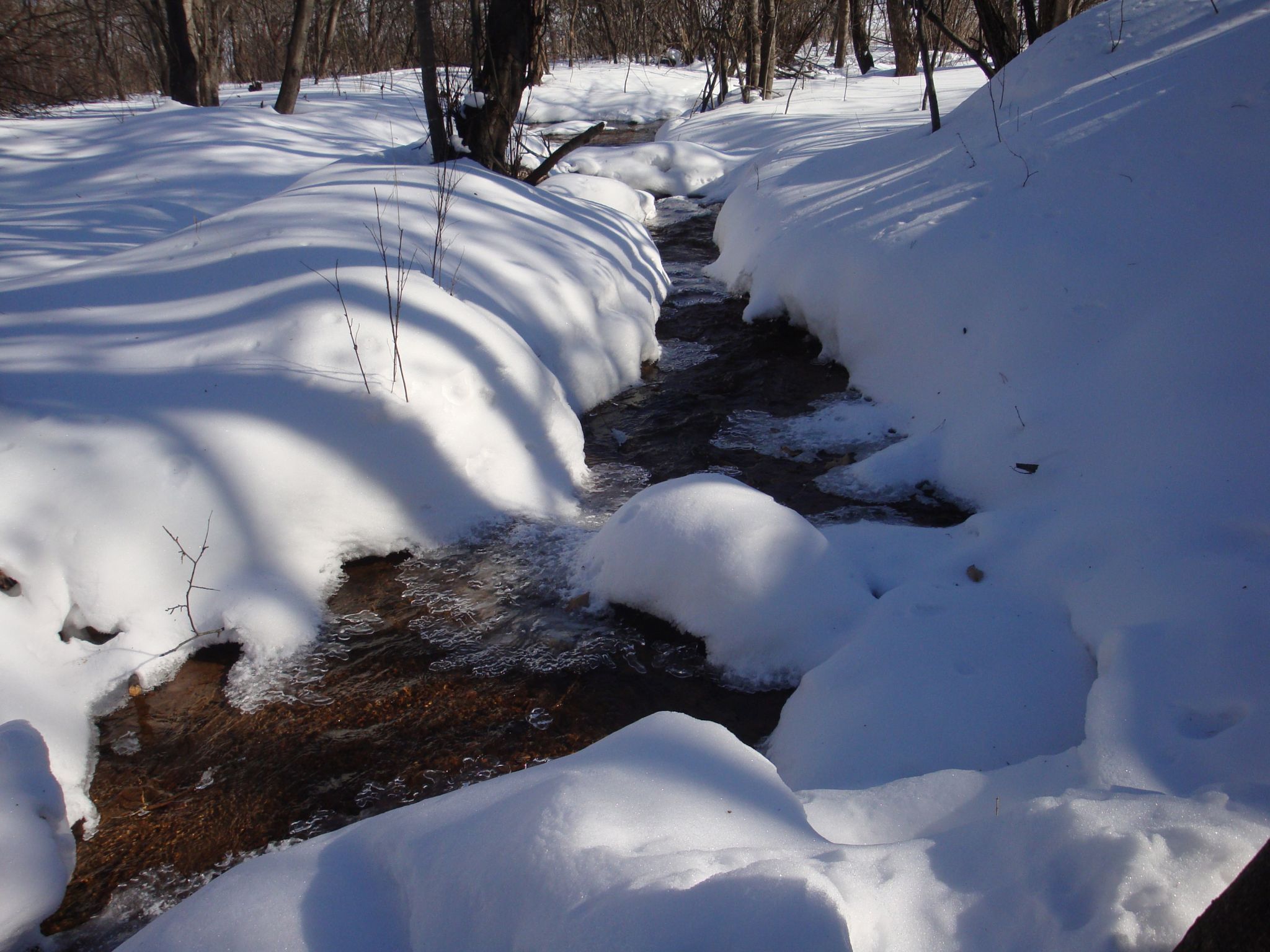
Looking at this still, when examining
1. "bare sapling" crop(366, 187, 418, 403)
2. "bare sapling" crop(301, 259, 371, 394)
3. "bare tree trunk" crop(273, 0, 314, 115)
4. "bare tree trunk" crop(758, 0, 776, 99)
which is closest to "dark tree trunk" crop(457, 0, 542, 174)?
"bare sapling" crop(366, 187, 418, 403)

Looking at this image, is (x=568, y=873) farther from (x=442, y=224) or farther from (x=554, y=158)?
(x=554, y=158)

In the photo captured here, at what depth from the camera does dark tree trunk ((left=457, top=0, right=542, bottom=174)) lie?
6594 mm

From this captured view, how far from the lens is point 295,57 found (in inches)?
473

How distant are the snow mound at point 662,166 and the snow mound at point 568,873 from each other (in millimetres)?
10031

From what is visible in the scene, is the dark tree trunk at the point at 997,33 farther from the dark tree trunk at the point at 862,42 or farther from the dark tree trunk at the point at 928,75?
the dark tree trunk at the point at 862,42

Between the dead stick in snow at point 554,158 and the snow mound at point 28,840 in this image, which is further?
the dead stick in snow at point 554,158

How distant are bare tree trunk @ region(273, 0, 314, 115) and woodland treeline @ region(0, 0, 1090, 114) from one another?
3cm

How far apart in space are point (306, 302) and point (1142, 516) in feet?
12.1

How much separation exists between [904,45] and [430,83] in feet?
48.5

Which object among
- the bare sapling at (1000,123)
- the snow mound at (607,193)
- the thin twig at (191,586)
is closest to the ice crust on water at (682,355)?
the bare sapling at (1000,123)

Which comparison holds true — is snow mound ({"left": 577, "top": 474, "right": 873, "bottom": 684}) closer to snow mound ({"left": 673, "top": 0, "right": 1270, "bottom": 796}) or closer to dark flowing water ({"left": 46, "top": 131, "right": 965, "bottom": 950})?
dark flowing water ({"left": 46, "top": 131, "right": 965, "bottom": 950})

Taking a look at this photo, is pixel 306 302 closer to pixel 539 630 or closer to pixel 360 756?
pixel 539 630

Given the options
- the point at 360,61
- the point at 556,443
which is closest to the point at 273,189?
the point at 556,443

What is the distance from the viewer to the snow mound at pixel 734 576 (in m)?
2.91
